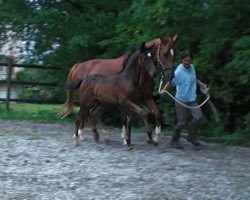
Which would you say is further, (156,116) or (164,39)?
(156,116)

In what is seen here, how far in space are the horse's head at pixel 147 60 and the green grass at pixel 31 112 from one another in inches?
244

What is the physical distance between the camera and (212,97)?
45.1ft

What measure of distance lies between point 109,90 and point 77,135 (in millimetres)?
1086

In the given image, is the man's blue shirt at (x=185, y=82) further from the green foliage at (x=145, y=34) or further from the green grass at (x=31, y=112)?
the green grass at (x=31, y=112)

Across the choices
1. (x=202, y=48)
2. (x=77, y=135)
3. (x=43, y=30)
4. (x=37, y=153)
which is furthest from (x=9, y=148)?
(x=43, y=30)

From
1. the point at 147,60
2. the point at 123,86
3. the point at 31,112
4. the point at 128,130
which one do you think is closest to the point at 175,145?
the point at 128,130

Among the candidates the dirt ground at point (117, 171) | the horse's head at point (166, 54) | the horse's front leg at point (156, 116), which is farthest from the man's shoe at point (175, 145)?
the horse's head at point (166, 54)

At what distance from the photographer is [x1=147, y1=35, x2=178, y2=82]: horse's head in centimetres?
1050

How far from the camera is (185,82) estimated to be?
10758mm

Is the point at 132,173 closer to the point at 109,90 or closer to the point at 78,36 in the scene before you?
the point at 109,90

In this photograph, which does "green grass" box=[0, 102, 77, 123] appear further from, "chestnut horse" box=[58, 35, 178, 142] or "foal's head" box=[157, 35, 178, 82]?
"foal's head" box=[157, 35, 178, 82]

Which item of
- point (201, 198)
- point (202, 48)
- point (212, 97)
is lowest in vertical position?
point (201, 198)

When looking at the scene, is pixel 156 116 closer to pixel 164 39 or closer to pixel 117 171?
pixel 164 39

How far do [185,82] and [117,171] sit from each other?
2.92m
